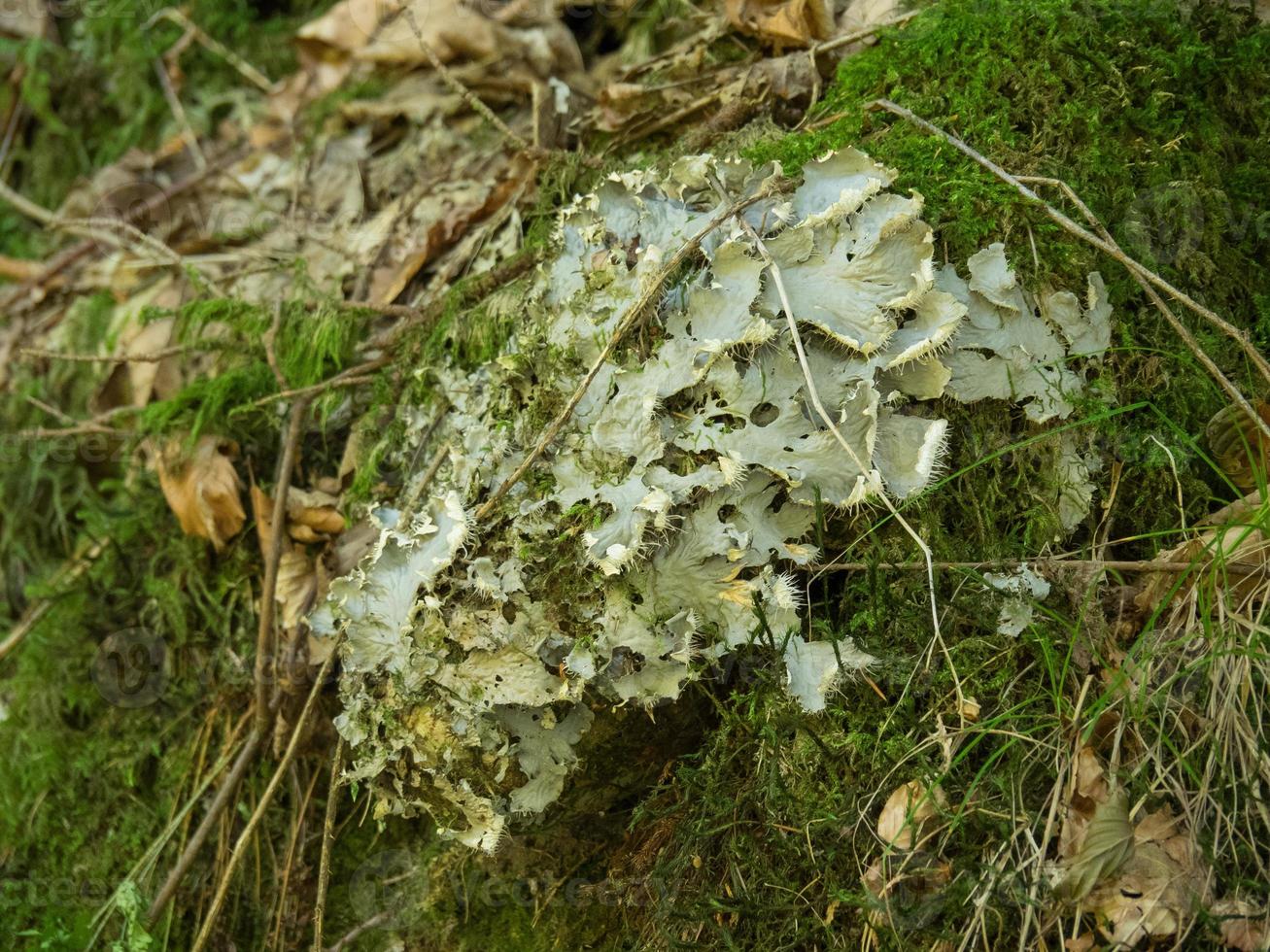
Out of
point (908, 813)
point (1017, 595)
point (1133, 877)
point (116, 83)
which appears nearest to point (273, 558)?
point (908, 813)

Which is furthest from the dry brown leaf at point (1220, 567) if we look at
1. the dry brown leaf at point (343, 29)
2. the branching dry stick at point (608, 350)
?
the dry brown leaf at point (343, 29)

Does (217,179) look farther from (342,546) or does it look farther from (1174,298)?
(1174,298)

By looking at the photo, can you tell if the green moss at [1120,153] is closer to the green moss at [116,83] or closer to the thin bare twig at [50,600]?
the thin bare twig at [50,600]

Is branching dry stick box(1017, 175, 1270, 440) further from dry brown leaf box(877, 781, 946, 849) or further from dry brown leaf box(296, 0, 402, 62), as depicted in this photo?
dry brown leaf box(296, 0, 402, 62)

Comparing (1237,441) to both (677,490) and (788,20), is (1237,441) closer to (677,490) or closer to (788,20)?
(677,490)

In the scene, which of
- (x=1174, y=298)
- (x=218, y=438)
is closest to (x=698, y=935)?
(x=1174, y=298)

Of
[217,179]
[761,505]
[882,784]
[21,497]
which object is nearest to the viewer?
[882,784]
